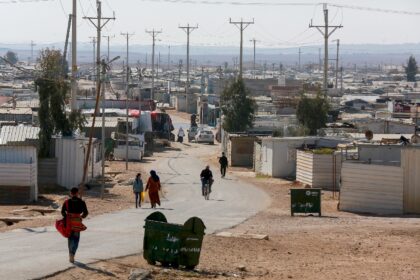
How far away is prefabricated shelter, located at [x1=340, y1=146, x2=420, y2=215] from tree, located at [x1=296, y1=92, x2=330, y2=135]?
31.8 meters

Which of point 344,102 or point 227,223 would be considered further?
point 344,102

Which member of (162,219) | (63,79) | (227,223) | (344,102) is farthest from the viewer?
(344,102)

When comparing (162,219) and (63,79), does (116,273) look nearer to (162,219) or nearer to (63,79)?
(162,219)

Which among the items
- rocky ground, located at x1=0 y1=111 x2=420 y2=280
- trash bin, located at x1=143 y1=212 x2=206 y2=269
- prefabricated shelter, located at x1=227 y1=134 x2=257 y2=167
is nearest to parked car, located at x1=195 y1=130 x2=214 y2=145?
prefabricated shelter, located at x1=227 y1=134 x2=257 y2=167

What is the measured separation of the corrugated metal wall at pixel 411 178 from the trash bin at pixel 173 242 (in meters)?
15.2

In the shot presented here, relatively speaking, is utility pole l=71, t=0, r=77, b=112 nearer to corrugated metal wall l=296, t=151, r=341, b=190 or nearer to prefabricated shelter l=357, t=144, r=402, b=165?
corrugated metal wall l=296, t=151, r=341, b=190

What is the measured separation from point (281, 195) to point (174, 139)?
40832mm

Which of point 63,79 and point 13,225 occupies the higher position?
point 63,79

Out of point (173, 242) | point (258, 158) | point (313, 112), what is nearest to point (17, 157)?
point (173, 242)

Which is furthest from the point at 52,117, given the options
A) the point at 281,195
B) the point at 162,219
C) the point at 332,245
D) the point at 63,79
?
the point at 162,219

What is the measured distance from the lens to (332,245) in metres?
23.9

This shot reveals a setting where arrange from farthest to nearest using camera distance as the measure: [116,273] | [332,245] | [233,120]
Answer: [233,120]
[332,245]
[116,273]

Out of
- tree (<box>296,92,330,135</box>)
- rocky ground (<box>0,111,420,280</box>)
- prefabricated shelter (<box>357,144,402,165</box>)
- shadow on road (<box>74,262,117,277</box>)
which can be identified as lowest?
rocky ground (<box>0,111,420,280</box>)

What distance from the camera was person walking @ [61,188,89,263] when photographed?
17578mm
